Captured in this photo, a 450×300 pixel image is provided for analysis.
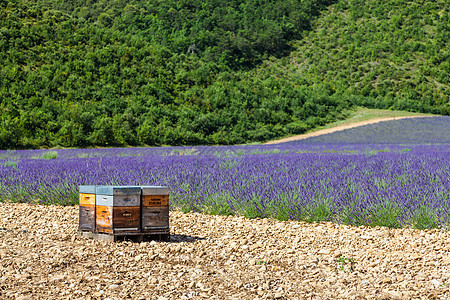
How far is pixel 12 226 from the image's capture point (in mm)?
6461

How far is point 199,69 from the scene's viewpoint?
4644cm

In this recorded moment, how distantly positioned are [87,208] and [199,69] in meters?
41.7

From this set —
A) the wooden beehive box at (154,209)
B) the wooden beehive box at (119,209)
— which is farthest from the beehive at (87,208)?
the wooden beehive box at (154,209)

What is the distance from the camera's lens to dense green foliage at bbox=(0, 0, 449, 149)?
31391 millimetres

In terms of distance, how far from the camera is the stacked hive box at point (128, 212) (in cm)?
521

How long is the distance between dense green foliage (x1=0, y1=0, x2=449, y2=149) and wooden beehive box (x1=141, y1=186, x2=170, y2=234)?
22074 millimetres

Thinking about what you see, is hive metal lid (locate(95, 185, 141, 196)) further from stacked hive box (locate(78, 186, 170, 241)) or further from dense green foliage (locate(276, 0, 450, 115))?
dense green foliage (locate(276, 0, 450, 115))

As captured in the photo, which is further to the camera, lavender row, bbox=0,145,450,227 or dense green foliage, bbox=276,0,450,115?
dense green foliage, bbox=276,0,450,115

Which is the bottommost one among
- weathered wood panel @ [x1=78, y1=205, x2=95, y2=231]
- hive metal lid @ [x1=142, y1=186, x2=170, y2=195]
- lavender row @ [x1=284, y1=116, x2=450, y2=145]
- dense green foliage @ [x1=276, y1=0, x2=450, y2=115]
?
lavender row @ [x1=284, y1=116, x2=450, y2=145]

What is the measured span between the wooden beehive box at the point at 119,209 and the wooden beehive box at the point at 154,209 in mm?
67

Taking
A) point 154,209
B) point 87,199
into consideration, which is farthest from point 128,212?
point 87,199

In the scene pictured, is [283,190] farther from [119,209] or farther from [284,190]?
[119,209]

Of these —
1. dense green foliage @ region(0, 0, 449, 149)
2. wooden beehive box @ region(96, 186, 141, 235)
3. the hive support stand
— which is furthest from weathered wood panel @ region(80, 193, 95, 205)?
dense green foliage @ region(0, 0, 449, 149)

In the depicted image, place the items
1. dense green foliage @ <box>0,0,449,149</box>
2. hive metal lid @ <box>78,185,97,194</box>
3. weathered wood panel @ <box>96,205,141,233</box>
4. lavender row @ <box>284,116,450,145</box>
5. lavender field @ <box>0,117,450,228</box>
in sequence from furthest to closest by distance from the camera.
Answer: dense green foliage @ <box>0,0,449,149</box>, lavender row @ <box>284,116,450,145</box>, lavender field @ <box>0,117,450,228</box>, hive metal lid @ <box>78,185,97,194</box>, weathered wood panel @ <box>96,205,141,233</box>
